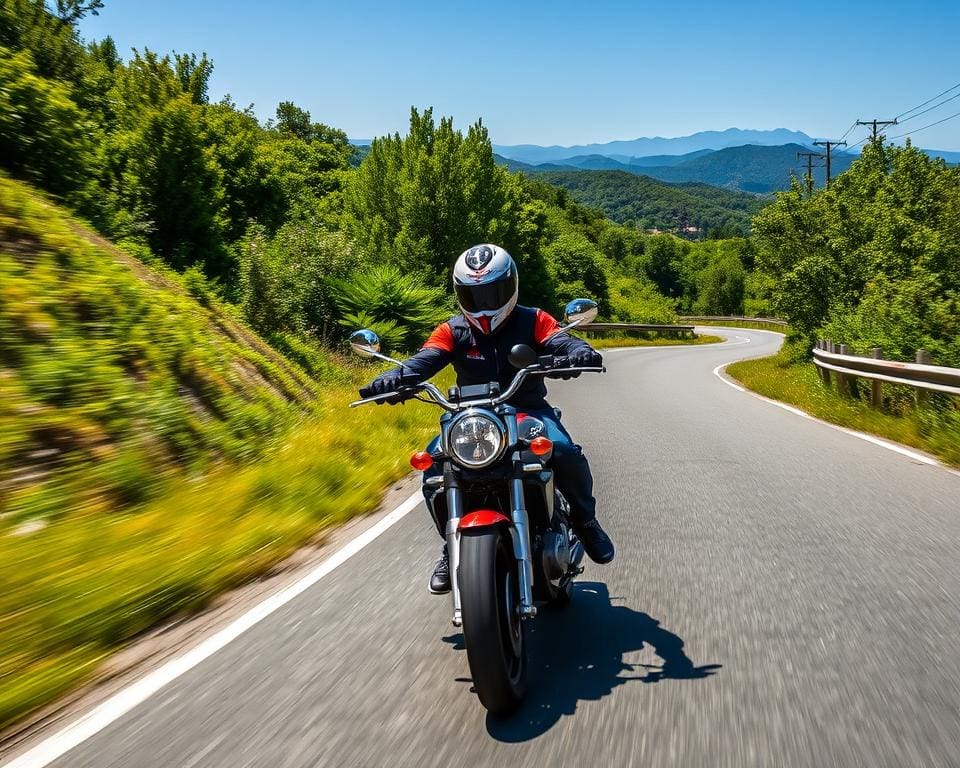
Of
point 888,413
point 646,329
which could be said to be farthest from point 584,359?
point 646,329

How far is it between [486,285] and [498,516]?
1.17 m

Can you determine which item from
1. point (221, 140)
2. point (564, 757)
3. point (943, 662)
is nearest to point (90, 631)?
point (564, 757)

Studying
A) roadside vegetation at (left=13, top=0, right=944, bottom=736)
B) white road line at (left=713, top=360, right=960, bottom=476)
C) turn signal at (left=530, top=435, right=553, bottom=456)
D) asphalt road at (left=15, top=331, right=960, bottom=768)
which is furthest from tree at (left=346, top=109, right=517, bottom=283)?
turn signal at (left=530, top=435, right=553, bottom=456)

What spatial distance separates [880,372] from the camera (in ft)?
39.8

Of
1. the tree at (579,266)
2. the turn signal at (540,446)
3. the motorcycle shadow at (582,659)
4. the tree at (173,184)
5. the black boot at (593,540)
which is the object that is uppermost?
the tree at (173,184)

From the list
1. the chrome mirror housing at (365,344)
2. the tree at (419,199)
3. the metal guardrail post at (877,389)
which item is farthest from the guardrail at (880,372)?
the tree at (419,199)

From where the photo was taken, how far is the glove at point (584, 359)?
3852mm

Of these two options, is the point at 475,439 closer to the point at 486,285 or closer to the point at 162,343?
the point at 486,285

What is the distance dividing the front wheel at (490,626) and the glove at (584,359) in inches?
37.0

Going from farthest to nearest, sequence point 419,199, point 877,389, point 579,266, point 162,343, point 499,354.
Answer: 1. point 579,266
2. point 419,199
3. point 877,389
4. point 162,343
5. point 499,354

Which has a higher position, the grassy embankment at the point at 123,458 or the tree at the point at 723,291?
the grassy embankment at the point at 123,458

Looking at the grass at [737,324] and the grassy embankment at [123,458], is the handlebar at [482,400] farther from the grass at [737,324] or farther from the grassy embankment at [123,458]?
the grass at [737,324]

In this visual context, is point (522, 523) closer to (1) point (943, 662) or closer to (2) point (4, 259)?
(1) point (943, 662)

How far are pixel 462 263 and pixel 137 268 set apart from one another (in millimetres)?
8324
